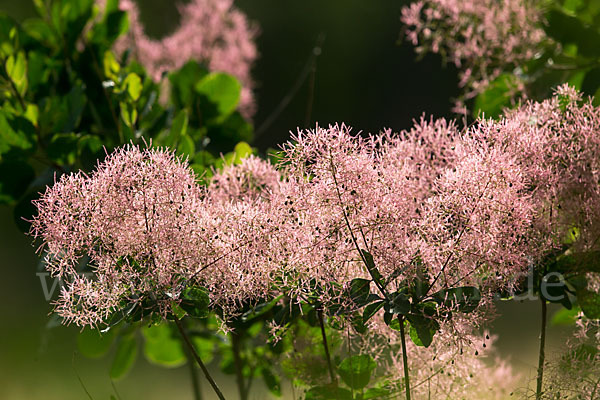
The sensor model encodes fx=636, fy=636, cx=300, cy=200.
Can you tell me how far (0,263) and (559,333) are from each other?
142cm

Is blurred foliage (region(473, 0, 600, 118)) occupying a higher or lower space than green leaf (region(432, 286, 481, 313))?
higher

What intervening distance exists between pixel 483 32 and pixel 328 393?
403 millimetres

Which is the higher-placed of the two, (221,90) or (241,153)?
(221,90)

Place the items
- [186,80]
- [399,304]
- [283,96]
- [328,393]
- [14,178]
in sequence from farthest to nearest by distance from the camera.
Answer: [283,96]
[186,80]
[14,178]
[328,393]
[399,304]

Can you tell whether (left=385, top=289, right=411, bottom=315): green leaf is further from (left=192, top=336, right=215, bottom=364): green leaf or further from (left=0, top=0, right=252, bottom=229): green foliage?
(left=192, top=336, right=215, bottom=364): green leaf

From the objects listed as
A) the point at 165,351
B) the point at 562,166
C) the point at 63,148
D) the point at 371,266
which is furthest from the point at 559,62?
the point at 165,351

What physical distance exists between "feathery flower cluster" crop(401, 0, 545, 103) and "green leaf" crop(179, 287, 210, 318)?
1.20ft

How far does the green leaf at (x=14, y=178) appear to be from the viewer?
0.58m

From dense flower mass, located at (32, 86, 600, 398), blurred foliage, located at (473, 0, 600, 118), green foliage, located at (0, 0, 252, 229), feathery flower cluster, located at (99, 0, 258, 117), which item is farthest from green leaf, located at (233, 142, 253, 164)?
feathery flower cluster, located at (99, 0, 258, 117)

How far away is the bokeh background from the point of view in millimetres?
938

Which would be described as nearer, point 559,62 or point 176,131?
point 176,131

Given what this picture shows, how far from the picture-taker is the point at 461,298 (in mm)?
378

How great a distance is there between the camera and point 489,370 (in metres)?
0.54

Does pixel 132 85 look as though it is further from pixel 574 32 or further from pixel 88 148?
pixel 574 32
